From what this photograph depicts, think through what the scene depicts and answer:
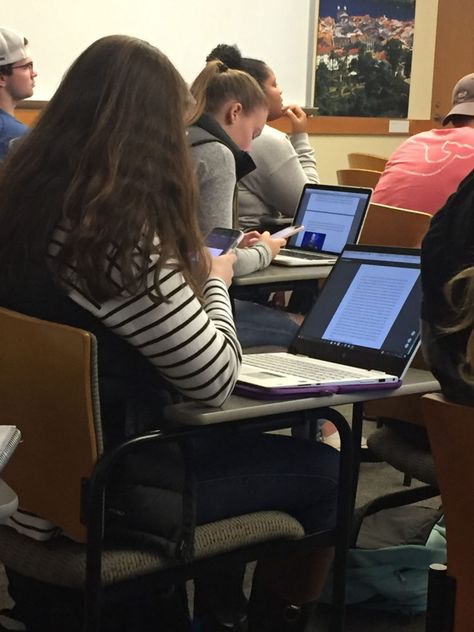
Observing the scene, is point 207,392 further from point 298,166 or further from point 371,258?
point 298,166

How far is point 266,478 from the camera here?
1756 millimetres

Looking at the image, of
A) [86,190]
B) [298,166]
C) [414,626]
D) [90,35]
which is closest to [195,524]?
[86,190]

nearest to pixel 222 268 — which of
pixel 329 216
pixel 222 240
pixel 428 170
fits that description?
pixel 222 240

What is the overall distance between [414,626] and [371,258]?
0.89 meters

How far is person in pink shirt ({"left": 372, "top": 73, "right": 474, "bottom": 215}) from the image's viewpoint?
127 inches

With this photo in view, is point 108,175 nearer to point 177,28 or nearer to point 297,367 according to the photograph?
point 297,367

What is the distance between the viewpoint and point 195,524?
5.47 feet

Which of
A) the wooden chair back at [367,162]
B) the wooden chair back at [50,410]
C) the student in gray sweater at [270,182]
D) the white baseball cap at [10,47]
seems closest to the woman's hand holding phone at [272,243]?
the student in gray sweater at [270,182]

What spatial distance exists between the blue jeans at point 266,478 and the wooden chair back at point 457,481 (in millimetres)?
471

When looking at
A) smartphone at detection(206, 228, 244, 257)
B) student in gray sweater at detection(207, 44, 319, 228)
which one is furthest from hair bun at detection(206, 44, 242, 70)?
smartphone at detection(206, 228, 244, 257)

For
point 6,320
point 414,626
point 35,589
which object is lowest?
point 414,626

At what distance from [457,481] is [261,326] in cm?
141

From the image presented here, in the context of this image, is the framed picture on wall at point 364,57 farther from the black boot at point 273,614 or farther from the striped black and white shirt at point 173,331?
the striped black and white shirt at point 173,331

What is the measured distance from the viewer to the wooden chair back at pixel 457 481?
1.25 metres
